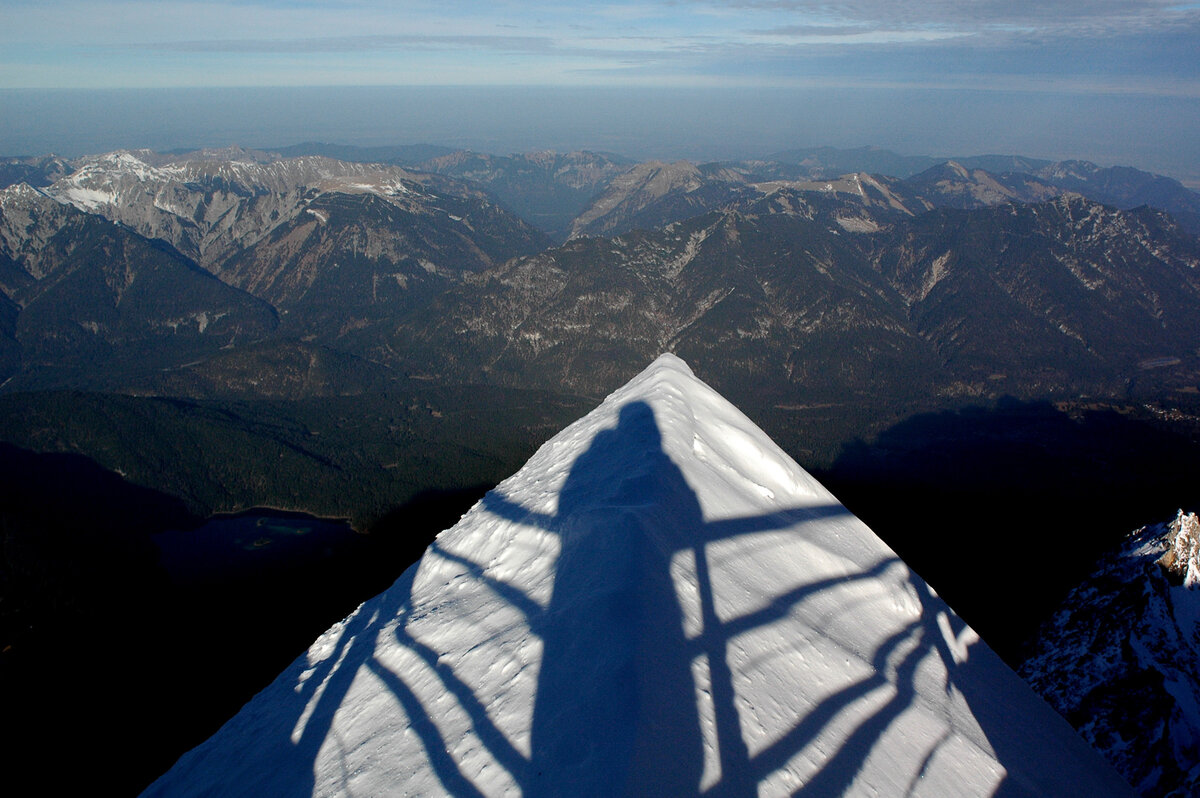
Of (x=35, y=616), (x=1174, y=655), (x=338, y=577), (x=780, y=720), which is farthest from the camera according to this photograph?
(x=338, y=577)

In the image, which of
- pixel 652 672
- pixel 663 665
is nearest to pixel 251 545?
pixel 663 665

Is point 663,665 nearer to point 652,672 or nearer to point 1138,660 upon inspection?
point 652,672

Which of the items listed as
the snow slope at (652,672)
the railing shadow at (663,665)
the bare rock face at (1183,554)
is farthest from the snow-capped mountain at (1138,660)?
the railing shadow at (663,665)

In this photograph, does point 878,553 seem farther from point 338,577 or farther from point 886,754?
point 338,577

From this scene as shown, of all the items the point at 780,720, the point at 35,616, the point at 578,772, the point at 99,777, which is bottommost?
the point at 99,777

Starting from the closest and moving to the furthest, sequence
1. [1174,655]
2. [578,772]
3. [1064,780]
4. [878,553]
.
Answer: [578,772] → [1064,780] → [878,553] → [1174,655]

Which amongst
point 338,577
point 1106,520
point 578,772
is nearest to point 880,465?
point 1106,520

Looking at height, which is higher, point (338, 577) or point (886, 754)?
point (886, 754)
